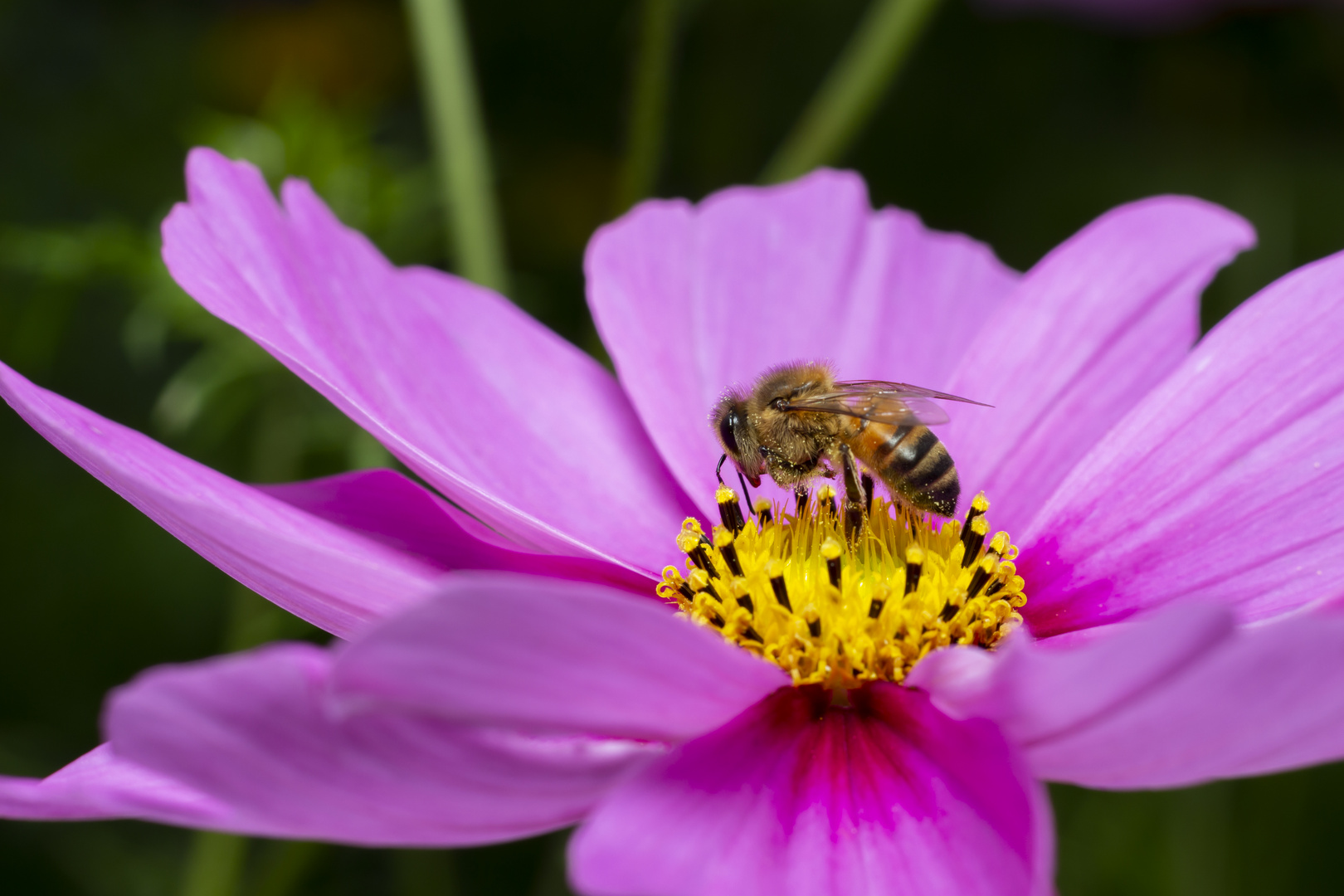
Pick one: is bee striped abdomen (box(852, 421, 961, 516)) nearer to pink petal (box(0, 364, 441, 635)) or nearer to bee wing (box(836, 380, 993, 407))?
bee wing (box(836, 380, 993, 407))

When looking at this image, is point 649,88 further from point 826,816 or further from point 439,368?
point 826,816

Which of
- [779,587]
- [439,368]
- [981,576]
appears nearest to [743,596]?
[779,587]

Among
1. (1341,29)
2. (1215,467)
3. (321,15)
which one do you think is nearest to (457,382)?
(1215,467)

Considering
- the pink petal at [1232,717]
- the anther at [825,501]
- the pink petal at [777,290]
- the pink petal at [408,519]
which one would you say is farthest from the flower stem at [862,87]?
the pink petal at [1232,717]

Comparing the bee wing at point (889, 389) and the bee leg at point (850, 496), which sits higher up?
the bee wing at point (889, 389)

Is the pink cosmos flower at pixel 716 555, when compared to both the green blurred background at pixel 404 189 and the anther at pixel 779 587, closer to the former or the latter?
the anther at pixel 779 587
